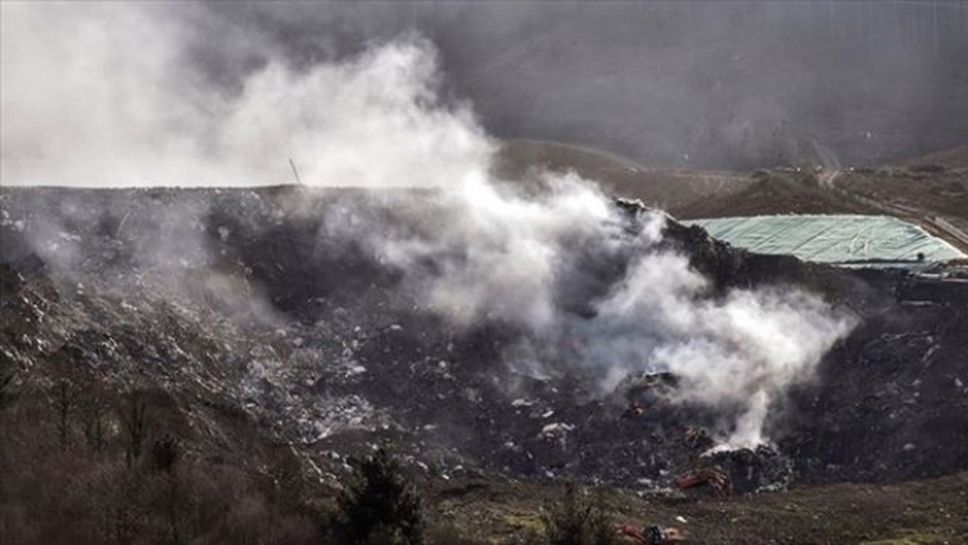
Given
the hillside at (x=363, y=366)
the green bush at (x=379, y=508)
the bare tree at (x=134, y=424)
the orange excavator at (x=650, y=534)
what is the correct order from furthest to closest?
the hillside at (x=363, y=366) < the orange excavator at (x=650, y=534) < the bare tree at (x=134, y=424) < the green bush at (x=379, y=508)

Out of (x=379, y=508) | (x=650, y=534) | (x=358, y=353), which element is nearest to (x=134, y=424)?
(x=379, y=508)

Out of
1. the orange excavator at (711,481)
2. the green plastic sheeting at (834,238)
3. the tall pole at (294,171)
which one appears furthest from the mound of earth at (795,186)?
the tall pole at (294,171)

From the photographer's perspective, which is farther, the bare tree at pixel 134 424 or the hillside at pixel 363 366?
the hillside at pixel 363 366

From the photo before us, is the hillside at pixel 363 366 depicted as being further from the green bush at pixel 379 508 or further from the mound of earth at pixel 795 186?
the mound of earth at pixel 795 186

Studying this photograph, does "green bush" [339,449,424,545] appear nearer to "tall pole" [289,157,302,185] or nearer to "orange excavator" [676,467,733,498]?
"orange excavator" [676,467,733,498]

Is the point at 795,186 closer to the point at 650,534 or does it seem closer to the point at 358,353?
the point at 358,353

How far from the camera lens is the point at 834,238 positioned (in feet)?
135

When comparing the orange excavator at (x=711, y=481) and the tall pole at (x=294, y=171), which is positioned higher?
the tall pole at (x=294, y=171)

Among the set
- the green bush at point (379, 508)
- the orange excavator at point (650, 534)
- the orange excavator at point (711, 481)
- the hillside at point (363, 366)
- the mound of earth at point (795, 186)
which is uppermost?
the mound of earth at point (795, 186)

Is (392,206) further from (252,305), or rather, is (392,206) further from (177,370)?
(177,370)

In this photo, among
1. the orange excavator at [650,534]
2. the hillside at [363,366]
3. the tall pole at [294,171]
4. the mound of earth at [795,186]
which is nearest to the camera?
the orange excavator at [650,534]

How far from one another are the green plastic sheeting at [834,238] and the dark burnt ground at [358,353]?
3.33 meters

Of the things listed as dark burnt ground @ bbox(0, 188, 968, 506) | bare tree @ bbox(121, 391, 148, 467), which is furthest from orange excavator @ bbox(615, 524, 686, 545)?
bare tree @ bbox(121, 391, 148, 467)

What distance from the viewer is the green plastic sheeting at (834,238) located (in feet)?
122
